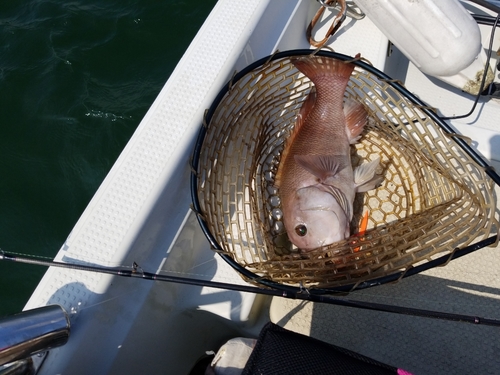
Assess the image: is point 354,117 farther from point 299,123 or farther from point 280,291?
point 280,291

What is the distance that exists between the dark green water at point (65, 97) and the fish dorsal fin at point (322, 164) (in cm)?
181

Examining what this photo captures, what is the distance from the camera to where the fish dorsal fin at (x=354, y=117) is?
239cm

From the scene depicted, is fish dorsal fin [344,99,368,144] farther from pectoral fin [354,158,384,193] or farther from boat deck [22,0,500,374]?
boat deck [22,0,500,374]

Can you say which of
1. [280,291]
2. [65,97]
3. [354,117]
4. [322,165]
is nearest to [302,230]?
[322,165]

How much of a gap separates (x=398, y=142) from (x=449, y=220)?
0.56 meters

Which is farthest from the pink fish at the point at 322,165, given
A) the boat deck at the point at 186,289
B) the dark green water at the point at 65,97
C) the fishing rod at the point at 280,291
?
the dark green water at the point at 65,97

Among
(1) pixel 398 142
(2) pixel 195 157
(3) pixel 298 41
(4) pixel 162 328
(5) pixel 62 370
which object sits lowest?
(5) pixel 62 370

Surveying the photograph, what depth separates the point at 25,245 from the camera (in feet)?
10.3

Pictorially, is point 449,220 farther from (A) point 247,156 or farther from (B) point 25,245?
(B) point 25,245

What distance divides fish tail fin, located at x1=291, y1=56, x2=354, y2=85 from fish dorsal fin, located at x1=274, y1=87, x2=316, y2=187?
15cm

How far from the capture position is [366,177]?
2330 mm

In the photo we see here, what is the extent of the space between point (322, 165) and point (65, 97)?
2479mm

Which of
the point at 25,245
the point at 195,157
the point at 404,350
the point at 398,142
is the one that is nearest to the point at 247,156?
the point at 195,157

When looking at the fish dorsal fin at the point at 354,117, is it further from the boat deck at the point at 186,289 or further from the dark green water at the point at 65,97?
the dark green water at the point at 65,97
